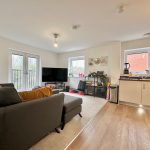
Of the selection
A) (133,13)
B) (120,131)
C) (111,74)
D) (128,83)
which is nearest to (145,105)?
(128,83)

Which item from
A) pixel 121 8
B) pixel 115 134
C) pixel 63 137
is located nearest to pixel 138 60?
pixel 121 8

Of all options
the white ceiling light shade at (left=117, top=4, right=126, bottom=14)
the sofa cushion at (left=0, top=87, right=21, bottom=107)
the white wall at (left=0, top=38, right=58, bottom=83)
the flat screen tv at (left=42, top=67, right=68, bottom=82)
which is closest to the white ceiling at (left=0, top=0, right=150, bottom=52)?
the white ceiling light shade at (left=117, top=4, right=126, bottom=14)

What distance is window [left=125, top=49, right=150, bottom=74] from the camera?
4.31m

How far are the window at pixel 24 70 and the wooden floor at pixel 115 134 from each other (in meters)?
3.67

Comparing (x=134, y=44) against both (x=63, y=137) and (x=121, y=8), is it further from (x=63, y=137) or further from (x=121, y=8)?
(x=63, y=137)

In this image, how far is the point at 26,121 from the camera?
54.8 inches

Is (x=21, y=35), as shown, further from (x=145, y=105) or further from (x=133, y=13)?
(x=145, y=105)

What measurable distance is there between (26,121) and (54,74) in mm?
4604

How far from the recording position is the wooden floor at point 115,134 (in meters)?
1.71

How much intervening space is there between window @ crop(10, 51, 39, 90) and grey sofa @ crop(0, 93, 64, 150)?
142 inches

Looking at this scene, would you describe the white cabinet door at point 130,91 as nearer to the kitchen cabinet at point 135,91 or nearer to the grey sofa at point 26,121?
the kitchen cabinet at point 135,91

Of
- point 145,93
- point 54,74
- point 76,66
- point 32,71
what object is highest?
point 76,66

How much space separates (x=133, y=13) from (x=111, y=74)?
268cm

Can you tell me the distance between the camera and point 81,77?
6.04 meters
